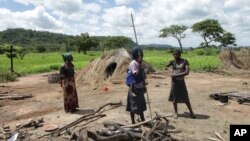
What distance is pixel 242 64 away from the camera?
24.4m

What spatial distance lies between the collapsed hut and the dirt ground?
2.43ft

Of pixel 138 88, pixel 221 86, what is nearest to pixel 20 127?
pixel 138 88

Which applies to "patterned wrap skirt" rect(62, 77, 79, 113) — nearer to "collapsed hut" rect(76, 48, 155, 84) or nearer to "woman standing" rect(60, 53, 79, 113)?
"woman standing" rect(60, 53, 79, 113)

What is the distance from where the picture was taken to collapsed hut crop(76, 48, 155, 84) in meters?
18.3

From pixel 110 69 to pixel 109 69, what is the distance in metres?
0.06

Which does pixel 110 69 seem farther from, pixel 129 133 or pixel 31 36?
pixel 31 36

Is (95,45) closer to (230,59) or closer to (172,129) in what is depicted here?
(230,59)

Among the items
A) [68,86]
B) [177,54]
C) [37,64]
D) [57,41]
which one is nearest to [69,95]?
[68,86]

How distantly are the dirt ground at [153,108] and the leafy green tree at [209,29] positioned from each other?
5273 centimetres

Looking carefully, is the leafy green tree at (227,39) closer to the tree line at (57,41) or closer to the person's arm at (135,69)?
the tree line at (57,41)

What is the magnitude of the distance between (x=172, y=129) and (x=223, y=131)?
Result: 117 cm

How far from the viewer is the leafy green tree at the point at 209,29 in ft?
227

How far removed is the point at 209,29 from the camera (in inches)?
2714

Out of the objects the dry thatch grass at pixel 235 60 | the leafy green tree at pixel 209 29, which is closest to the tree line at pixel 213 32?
the leafy green tree at pixel 209 29
